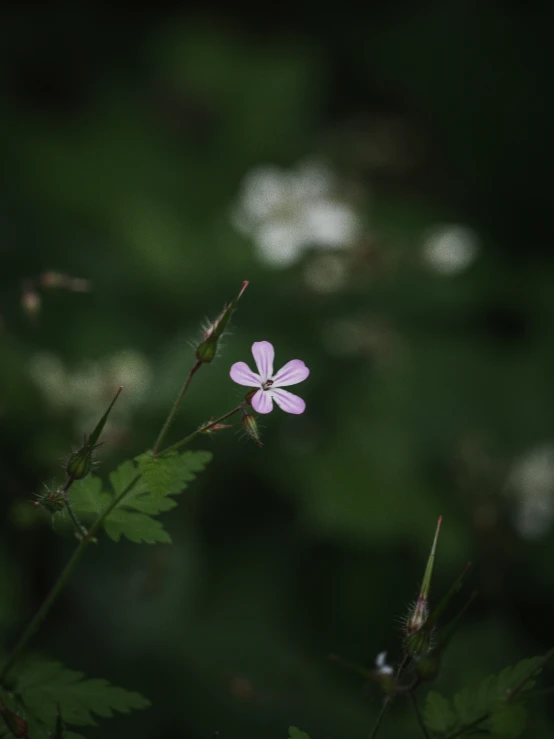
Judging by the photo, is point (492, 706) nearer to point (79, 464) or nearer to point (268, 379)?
point (268, 379)

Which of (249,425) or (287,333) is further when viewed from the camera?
(287,333)

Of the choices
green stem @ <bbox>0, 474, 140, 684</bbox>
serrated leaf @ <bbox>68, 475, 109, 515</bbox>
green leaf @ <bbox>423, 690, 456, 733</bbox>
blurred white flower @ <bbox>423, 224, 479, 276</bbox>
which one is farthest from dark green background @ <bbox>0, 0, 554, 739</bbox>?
green leaf @ <bbox>423, 690, 456, 733</bbox>

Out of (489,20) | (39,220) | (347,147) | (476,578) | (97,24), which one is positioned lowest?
(476,578)

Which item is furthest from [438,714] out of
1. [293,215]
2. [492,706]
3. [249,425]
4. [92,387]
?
[293,215]

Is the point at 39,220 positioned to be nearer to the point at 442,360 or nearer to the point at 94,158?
Result: the point at 94,158

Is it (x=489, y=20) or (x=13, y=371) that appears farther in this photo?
(x=489, y=20)

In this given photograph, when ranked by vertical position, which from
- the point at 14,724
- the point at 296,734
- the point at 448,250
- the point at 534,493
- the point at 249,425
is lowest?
the point at 14,724

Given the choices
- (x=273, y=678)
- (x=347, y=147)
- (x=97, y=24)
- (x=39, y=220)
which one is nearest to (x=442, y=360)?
(x=347, y=147)

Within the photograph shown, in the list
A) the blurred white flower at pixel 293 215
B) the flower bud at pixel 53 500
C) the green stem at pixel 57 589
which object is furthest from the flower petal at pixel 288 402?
the blurred white flower at pixel 293 215
